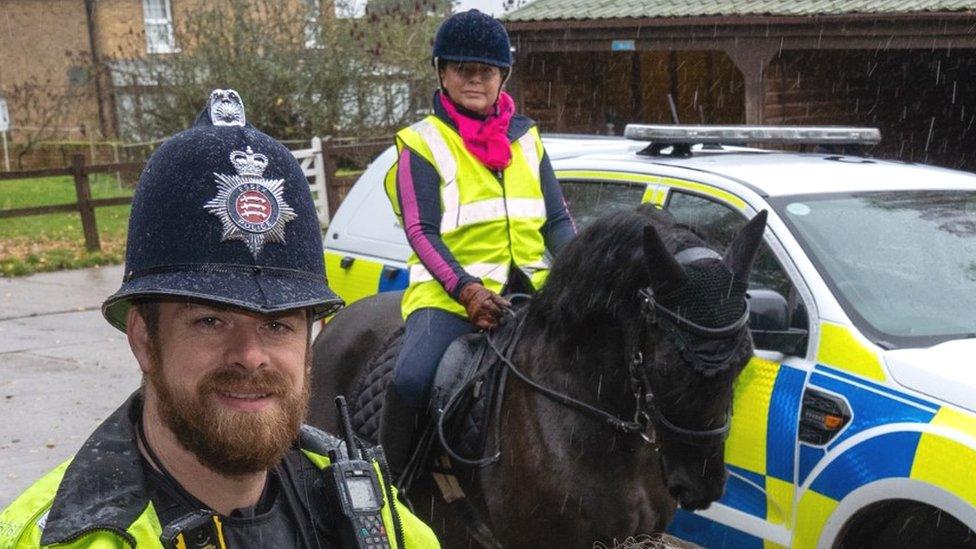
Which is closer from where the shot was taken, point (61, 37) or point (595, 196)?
point (595, 196)

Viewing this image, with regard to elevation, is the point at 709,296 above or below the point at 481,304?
above

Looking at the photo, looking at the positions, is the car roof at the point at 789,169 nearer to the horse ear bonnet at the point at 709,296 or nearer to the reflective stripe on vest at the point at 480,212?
the reflective stripe on vest at the point at 480,212

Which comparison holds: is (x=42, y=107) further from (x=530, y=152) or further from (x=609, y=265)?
(x=609, y=265)

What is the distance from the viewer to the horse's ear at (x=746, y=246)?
13.2 ft

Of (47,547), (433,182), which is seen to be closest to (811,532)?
(433,182)

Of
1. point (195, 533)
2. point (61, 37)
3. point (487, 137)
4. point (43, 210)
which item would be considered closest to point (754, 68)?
point (43, 210)

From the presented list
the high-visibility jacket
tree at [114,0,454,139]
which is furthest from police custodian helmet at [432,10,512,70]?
tree at [114,0,454,139]

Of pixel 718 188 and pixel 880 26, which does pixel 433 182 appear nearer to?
pixel 718 188

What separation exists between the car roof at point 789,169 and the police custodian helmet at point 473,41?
3.56ft

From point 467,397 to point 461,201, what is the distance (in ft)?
2.41

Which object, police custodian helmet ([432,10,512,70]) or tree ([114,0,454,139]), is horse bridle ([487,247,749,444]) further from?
tree ([114,0,454,139])

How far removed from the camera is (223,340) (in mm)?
1840

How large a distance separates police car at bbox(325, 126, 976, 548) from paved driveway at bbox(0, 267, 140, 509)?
13.5ft

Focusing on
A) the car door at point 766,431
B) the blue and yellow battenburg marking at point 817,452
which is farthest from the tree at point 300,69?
the blue and yellow battenburg marking at point 817,452
